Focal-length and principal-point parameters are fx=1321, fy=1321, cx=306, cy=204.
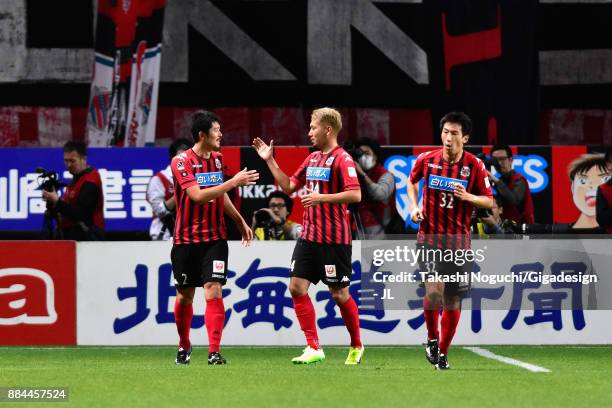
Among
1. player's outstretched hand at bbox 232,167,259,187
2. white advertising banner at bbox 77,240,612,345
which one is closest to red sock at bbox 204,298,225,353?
player's outstretched hand at bbox 232,167,259,187

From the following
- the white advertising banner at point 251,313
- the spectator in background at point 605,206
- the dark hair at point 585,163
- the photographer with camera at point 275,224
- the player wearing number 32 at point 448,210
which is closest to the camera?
the player wearing number 32 at point 448,210

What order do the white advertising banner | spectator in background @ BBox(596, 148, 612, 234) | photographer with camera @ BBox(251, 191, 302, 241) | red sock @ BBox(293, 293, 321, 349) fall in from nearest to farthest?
red sock @ BBox(293, 293, 321, 349) → the white advertising banner → photographer with camera @ BBox(251, 191, 302, 241) → spectator in background @ BBox(596, 148, 612, 234)

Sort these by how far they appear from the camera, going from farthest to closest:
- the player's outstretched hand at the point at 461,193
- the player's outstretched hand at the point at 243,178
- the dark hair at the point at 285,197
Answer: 1. the dark hair at the point at 285,197
2. the player's outstretched hand at the point at 243,178
3. the player's outstretched hand at the point at 461,193

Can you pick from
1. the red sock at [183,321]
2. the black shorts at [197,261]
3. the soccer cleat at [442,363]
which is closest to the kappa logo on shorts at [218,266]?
the black shorts at [197,261]

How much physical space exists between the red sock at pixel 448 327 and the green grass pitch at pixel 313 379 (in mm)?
194

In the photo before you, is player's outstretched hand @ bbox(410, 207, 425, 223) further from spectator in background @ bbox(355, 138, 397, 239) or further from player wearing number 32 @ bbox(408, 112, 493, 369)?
spectator in background @ bbox(355, 138, 397, 239)

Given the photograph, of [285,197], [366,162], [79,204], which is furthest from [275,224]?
[79,204]

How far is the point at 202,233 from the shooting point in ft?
31.5

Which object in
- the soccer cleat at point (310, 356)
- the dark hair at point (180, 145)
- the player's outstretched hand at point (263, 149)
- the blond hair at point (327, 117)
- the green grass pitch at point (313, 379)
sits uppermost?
the dark hair at point (180, 145)

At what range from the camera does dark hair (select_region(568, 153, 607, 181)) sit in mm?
15039

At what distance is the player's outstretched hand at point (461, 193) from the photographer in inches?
352

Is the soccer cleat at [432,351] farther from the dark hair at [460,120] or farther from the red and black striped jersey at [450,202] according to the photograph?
the dark hair at [460,120]

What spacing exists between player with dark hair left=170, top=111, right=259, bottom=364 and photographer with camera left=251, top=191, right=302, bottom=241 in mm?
2838

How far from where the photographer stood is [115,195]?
51.0ft
